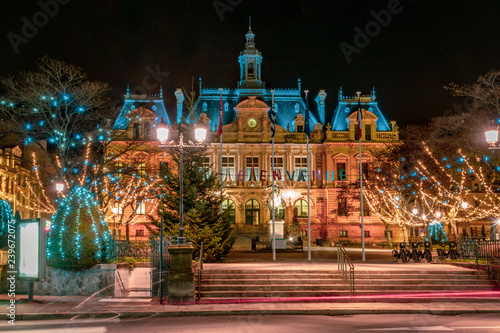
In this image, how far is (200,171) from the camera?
26.2 meters

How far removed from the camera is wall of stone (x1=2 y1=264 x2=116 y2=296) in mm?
16625

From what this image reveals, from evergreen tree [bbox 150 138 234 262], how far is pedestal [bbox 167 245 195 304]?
7.69 meters

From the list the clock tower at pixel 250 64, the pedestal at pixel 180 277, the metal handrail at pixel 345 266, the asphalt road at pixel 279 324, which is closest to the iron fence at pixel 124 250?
the pedestal at pixel 180 277

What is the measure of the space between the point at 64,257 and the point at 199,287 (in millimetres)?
4627

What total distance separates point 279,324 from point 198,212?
13.0 m

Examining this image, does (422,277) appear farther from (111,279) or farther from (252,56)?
(252,56)

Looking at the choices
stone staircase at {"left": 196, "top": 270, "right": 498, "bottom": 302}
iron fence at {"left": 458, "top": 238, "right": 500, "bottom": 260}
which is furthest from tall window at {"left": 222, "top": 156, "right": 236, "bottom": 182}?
stone staircase at {"left": 196, "top": 270, "right": 498, "bottom": 302}

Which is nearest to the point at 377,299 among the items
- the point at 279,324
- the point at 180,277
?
the point at 279,324

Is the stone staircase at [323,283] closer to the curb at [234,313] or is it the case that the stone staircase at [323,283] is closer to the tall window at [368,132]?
the curb at [234,313]

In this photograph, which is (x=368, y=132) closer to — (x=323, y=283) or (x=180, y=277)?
(x=323, y=283)

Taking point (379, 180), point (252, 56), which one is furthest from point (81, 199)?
point (252, 56)

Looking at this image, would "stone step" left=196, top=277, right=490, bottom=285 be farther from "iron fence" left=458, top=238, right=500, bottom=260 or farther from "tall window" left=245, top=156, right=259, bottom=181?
"tall window" left=245, top=156, right=259, bottom=181

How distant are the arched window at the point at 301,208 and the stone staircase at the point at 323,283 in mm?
39306

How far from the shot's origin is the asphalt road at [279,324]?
11.8 meters
